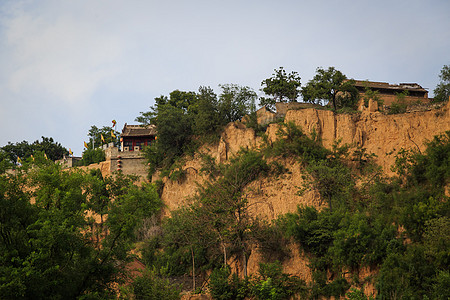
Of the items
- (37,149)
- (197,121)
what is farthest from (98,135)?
(197,121)

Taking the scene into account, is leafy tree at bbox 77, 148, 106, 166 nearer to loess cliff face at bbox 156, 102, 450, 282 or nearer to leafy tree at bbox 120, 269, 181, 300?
loess cliff face at bbox 156, 102, 450, 282

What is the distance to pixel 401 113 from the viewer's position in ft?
97.8

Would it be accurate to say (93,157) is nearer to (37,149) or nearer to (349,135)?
A: (37,149)

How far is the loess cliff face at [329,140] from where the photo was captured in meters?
27.9

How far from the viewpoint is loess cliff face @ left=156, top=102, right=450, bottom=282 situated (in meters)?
27.9

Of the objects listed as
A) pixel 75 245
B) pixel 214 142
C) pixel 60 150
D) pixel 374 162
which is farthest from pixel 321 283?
pixel 60 150

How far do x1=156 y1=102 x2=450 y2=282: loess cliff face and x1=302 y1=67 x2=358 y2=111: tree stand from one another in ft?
9.02

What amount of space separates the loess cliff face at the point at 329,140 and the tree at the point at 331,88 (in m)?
2.75

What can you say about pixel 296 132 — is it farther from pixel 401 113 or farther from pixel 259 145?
pixel 401 113

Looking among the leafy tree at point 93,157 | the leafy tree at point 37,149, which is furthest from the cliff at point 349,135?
the leafy tree at point 37,149

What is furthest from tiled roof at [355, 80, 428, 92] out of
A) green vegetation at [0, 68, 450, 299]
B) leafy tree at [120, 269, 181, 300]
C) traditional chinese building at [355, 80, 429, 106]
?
leafy tree at [120, 269, 181, 300]

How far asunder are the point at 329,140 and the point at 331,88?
4.74m

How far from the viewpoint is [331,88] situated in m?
33.7

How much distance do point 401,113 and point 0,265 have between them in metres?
21.8
